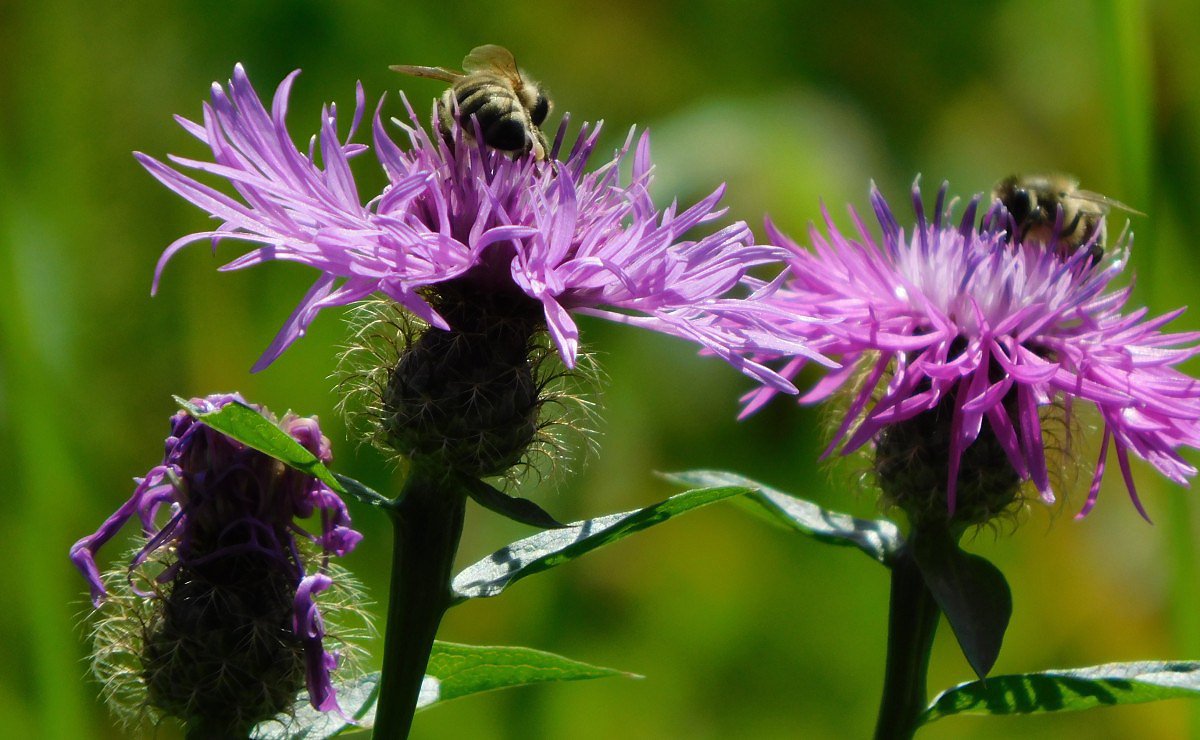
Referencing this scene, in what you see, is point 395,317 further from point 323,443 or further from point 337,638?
point 337,638

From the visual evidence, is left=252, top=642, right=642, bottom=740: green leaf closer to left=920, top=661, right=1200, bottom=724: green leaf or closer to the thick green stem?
the thick green stem

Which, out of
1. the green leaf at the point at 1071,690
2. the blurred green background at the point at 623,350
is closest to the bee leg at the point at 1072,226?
the blurred green background at the point at 623,350

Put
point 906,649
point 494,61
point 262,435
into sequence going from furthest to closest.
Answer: point 494,61, point 906,649, point 262,435

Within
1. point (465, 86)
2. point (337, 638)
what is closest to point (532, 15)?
point (465, 86)

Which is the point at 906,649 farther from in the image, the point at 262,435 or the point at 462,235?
the point at 262,435

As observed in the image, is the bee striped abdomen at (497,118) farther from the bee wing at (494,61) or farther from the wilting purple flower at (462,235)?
the bee wing at (494,61)

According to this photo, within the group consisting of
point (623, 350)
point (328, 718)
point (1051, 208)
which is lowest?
point (328, 718)

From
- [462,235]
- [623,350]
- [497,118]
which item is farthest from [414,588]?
[623,350]
